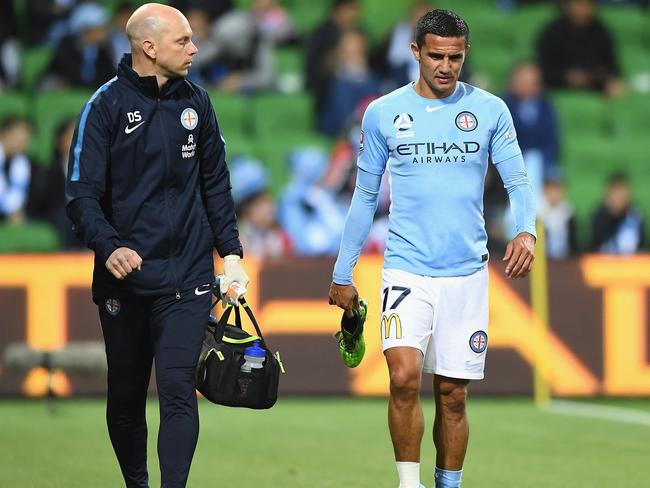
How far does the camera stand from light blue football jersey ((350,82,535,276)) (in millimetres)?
6203

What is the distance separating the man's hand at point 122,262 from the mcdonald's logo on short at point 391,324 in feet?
3.94

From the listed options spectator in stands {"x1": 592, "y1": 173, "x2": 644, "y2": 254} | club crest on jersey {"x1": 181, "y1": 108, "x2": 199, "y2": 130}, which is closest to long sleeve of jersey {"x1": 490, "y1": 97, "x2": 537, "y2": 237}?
club crest on jersey {"x1": 181, "y1": 108, "x2": 199, "y2": 130}

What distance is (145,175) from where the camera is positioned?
599 cm

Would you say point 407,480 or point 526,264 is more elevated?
point 526,264

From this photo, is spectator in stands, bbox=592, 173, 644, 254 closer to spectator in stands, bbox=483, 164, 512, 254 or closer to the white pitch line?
spectator in stands, bbox=483, 164, 512, 254

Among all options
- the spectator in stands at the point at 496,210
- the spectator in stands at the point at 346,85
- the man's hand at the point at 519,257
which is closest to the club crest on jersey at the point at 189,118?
the man's hand at the point at 519,257

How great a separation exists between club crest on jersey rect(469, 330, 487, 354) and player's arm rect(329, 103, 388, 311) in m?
0.59

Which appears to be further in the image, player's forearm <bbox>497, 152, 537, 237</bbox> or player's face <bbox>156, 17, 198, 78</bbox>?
player's forearm <bbox>497, 152, 537, 237</bbox>

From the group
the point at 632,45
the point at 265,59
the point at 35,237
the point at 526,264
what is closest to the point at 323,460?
the point at 526,264

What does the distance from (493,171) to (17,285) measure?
16.1ft

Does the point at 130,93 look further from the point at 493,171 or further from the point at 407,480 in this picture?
the point at 493,171

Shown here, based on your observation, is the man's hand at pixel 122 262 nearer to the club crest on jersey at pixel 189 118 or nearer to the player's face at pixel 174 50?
the club crest on jersey at pixel 189 118

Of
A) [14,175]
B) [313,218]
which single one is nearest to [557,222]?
[313,218]

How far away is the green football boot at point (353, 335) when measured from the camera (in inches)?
260
